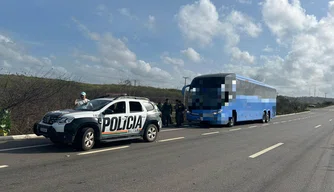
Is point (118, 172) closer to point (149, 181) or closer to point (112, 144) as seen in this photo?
point (149, 181)

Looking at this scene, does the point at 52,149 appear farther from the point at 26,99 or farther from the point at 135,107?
the point at 26,99

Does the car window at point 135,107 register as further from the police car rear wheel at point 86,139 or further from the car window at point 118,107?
the police car rear wheel at point 86,139

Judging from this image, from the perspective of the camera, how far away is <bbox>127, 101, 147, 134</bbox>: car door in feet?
33.5

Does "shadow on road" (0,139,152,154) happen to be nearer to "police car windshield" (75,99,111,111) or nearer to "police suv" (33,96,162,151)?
"police suv" (33,96,162,151)

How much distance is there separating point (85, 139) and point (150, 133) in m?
3.03

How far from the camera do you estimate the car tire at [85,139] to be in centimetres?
856

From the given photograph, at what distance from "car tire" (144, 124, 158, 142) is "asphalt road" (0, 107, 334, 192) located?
555 mm

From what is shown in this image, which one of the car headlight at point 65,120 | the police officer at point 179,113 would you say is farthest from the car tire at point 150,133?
the police officer at point 179,113

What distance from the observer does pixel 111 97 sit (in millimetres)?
10320

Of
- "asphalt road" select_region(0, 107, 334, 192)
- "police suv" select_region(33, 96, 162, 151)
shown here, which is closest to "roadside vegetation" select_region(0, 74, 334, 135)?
"asphalt road" select_region(0, 107, 334, 192)

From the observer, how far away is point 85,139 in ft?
28.5

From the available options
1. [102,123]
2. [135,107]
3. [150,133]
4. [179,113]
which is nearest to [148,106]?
[135,107]

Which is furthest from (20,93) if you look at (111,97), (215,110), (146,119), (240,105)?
(240,105)

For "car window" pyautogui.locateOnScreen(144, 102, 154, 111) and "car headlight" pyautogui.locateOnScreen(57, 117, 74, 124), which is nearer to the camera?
"car headlight" pyautogui.locateOnScreen(57, 117, 74, 124)
